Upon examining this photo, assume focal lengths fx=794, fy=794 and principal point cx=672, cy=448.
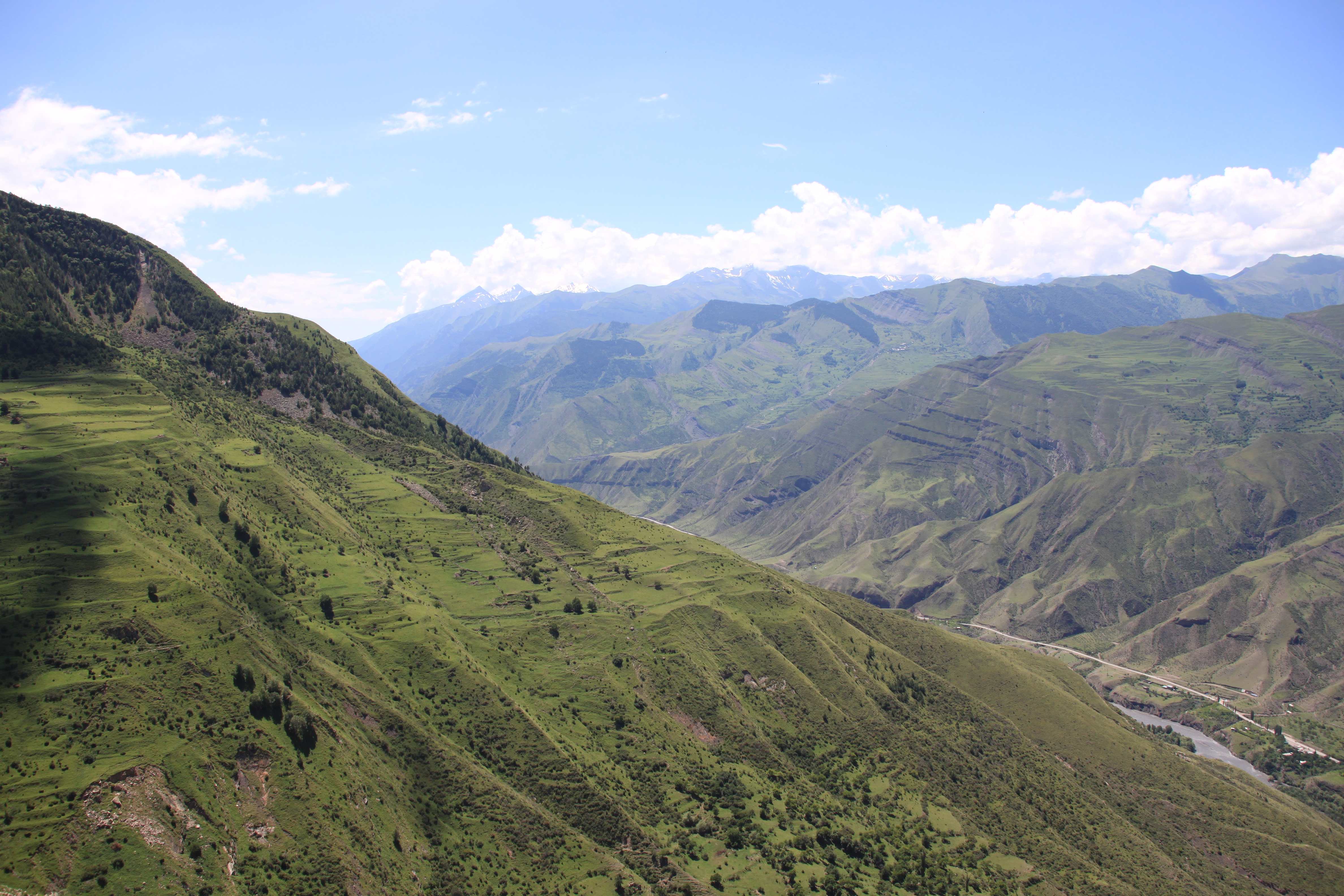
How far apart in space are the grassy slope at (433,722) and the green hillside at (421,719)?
0.47 meters

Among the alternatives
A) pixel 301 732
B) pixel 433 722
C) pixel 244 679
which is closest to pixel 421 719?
pixel 433 722

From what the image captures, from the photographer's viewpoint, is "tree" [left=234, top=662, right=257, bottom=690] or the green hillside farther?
"tree" [left=234, top=662, right=257, bottom=690]

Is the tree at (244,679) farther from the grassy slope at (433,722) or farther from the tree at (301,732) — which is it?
the tree at (301,732)

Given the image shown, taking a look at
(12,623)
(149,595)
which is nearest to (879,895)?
(149,595)

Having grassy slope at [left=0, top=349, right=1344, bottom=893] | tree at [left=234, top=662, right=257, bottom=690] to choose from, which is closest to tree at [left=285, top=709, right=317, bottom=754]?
grassy slope at [left=0, top=349, right=1344, bottom=893]

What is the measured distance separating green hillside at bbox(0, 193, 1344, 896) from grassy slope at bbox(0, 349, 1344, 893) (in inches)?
18.6

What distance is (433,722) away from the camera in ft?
413

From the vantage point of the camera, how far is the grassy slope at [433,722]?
88750 mm

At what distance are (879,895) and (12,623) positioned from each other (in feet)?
425

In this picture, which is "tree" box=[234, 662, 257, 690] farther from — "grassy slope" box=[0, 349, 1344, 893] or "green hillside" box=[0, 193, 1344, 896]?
"grassy slope" box=[0, 349, 1344, 893]

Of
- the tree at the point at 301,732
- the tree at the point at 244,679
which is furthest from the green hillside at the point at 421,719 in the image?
the tree at the point at 301,732

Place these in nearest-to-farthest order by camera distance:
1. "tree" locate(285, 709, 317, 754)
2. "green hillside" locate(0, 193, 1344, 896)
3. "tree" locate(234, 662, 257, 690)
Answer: "green hillside" locate(0, 193, 1344, 896), "tree" locate(285, 709, 317, 754), "tree" locate(234, 662, 257, 690)

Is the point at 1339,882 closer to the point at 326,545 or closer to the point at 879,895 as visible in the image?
the point at 879,895

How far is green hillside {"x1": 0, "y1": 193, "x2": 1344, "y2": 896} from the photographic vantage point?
88750 mm
